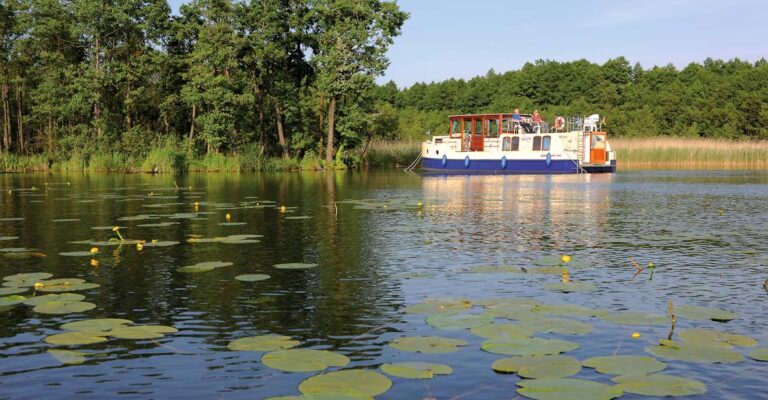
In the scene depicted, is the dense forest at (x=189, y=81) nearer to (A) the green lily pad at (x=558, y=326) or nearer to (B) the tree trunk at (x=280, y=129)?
(B) the tree trunk at (x=280, y=129)

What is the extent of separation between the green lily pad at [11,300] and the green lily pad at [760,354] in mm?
7955

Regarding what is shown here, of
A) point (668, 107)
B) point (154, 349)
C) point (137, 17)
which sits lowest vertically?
point (154, 349)

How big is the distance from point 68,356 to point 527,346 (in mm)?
4140

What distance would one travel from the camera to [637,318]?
25.3ft

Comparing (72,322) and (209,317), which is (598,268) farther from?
(72,322)

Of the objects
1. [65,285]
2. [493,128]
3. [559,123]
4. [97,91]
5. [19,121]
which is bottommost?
[65,285]

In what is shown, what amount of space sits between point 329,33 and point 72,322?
161ft

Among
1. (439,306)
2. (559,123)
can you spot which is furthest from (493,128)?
(439,306)

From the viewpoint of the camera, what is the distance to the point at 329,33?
179ft

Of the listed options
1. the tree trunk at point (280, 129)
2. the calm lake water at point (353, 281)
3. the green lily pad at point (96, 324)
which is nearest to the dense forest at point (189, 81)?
the tree trunk at point (280, 129)

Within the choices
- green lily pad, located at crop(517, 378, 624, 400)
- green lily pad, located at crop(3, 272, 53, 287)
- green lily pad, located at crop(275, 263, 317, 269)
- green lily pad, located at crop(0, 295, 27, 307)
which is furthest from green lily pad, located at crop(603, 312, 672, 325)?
green lily pad, located at crop(3, 272, 53, 287)

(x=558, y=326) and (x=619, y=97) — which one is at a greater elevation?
(x=619, y=97)

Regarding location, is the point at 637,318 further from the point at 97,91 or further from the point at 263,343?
the point at 97,91

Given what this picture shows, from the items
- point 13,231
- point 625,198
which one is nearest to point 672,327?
point 13,231
